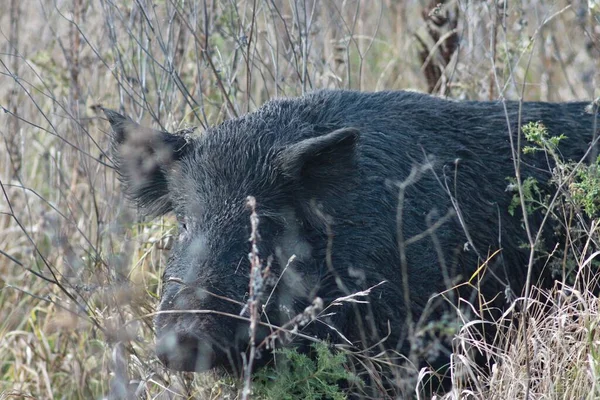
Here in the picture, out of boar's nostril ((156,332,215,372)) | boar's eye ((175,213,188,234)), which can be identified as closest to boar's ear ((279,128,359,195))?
boar's eye ((175,213,188,234))

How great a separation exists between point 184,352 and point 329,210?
922 mm

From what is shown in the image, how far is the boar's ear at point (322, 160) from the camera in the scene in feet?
11.4

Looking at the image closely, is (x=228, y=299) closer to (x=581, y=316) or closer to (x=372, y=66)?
(x=581, y=316)

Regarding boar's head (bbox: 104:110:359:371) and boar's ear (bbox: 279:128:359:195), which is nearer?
boar's head (bbox: 104:110:359:371)

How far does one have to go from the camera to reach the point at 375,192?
382cm

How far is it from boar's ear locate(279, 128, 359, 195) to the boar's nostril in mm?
840

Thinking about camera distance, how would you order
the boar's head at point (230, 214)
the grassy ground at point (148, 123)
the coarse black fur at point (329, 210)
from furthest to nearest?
1. the grassy ground at point (148, 123)
2. the coarse black fur at point (329, 210)
3. the boar's head at point (230, 214)

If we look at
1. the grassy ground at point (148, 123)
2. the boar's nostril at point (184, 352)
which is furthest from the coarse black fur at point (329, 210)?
the grassy ground at point (148, 123)

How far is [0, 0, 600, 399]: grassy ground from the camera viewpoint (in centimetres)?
362

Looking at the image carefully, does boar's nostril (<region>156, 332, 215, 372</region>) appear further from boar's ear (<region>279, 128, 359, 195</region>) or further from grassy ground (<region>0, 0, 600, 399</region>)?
boar's ear (<region>279, 128, 359, 195</region>)

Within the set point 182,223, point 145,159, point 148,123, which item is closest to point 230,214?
point 182,223

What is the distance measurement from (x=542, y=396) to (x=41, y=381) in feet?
9.21

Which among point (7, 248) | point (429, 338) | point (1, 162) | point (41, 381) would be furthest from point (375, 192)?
point (1, 162)

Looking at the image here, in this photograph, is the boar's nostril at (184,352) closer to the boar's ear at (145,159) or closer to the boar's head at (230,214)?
the boar's head at (230,214)
